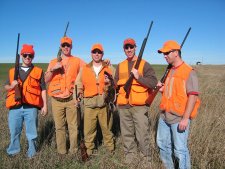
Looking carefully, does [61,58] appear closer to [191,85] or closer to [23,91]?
[23,91]

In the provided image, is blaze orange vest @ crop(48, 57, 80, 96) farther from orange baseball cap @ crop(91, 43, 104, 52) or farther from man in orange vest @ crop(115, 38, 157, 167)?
man in orange vest @ crop(115, 38, 157, 167)

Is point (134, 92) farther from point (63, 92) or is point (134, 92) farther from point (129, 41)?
point (63, 92)

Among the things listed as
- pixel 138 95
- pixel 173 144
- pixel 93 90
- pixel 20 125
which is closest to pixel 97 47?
pixel 93 90

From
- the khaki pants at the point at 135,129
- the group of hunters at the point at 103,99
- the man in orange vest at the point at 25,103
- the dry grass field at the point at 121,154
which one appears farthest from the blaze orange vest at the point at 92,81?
the dry grass field at the point at 121,154

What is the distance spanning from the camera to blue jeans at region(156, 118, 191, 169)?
14.1 ft

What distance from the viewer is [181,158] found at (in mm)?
4312

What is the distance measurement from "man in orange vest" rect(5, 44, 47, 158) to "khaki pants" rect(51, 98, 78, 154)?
52cm

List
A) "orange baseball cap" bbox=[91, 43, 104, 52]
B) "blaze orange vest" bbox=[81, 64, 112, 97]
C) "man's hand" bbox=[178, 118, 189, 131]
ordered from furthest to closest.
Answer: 1. "blaze orange vest" bbox=[81, 64, 112, 97]
2. "orange baseball cap" bbox=[91, 43, 104, 52]
3. "man's hand" bbox=[178, 118, 189, 131]

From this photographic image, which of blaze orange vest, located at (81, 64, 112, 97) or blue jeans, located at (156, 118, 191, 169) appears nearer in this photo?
blue jeans, located at (156, 118, 191, 169)

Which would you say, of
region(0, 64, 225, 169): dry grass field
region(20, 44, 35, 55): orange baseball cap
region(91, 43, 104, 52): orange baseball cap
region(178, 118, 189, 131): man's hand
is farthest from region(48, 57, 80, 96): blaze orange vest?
region(178, 118, 189, 131): man's hand

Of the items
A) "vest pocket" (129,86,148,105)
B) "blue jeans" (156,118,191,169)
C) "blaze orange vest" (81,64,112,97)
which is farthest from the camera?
"blaze orange vest" (81,64,112,97)

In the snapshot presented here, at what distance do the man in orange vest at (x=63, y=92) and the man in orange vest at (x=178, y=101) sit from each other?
2406 millimetres

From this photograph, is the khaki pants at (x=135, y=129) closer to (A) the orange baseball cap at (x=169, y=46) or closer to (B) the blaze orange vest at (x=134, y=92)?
(B) the blaze orange vest at (x=134, y=92)

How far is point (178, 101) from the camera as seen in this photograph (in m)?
4.30
